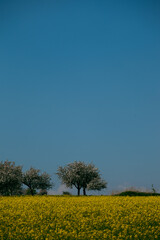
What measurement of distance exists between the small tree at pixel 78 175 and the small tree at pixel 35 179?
10.7 feet

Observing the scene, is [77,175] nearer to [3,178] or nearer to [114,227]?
[3,178]

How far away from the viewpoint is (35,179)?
6331cm

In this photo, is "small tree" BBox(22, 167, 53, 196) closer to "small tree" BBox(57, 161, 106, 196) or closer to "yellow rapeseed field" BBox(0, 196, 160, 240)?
"small tree" BBox(57, 161, 106, 196)

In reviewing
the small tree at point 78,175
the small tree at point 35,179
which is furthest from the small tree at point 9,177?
the small tree at point 78,175

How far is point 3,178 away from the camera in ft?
182

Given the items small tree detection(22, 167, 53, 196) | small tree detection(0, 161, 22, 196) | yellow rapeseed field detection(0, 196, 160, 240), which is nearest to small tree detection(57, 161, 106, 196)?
small tree detection(22, 167, 53, 196)

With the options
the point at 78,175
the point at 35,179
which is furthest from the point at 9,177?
the point at 78,175

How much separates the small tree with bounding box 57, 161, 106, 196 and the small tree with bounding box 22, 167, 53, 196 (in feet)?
10.7

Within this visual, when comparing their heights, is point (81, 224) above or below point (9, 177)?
below

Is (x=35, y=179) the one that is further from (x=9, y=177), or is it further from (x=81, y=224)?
(x=81, y=224)

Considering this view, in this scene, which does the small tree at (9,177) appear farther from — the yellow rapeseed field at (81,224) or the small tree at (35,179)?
the yellow rapeseed field at (81,224)

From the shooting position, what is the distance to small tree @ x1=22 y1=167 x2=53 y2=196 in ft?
207

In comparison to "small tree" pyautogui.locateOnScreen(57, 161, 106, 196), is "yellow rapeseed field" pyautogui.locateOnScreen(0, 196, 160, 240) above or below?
below

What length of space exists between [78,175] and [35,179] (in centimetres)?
973
